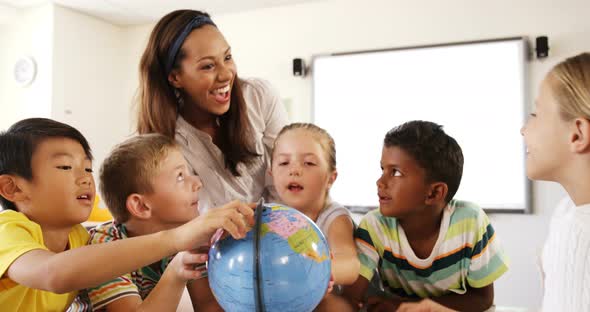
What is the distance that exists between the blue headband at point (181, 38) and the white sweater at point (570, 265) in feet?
5.60

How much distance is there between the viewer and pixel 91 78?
7.10 m

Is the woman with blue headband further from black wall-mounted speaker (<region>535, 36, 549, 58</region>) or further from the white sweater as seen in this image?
black wall-mounted speaker (<region>535, 36, 549, 58</region>)

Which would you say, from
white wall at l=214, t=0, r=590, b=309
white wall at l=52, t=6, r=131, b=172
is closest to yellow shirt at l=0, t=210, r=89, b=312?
white wall at l=214, t=0, r=590, b=309

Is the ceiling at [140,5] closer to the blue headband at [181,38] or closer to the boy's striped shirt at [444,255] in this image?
the blue headband at [181,38]

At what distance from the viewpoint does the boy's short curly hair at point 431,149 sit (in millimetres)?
2125

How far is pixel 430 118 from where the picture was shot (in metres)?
5.72

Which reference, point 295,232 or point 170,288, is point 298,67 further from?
point 295,232

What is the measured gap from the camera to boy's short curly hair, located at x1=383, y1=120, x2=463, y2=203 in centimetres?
212

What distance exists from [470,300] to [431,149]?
65 cm

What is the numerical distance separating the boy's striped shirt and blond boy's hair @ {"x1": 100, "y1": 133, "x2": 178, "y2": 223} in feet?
2.92

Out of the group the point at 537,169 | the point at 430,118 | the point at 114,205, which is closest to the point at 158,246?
the point at 114,205

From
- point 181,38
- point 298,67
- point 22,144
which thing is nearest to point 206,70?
point 181,38

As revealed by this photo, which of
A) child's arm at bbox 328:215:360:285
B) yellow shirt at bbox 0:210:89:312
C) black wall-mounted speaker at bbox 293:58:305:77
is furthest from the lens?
black wall-mounted speaker at bbox 293:58:305:77

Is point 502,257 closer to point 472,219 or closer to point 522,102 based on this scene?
point 472,219
